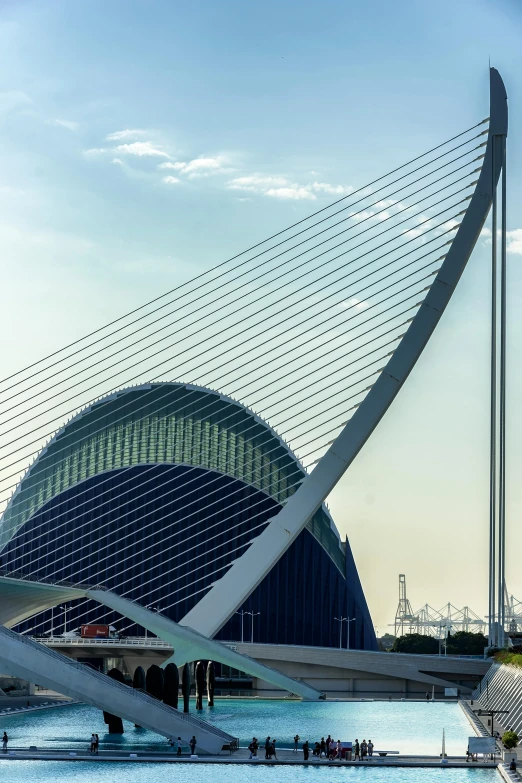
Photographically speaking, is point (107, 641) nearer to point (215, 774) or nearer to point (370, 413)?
point (370, 413)

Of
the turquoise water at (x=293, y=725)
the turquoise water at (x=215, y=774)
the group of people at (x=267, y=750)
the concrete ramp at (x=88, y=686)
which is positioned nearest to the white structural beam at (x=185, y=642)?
the turquoise water at (x=293, y=725)

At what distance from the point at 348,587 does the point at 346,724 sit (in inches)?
1615

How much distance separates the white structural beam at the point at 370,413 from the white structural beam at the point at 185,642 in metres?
1.50

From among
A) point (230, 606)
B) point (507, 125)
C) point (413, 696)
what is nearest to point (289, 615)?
point (413, 696)

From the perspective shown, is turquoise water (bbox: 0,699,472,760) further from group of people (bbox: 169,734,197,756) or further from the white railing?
the white railing

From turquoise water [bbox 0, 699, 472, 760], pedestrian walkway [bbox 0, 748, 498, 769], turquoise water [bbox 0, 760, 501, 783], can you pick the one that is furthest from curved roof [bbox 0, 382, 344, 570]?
turquoise water [bbox 0, 760, 501, 783]

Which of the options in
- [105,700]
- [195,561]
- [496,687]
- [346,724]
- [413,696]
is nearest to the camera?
[105,700]

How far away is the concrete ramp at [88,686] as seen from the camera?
117ft

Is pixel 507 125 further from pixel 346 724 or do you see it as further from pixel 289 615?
pixel 289 615

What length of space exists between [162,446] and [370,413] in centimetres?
4235

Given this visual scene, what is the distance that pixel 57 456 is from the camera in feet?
297

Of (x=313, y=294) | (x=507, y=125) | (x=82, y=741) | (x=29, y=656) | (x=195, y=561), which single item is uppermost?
(x=507, y=125)

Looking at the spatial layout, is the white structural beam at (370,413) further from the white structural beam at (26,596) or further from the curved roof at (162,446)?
the curved roof at (162,446)

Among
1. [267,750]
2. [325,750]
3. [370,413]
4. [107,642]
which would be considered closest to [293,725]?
[325,750]
